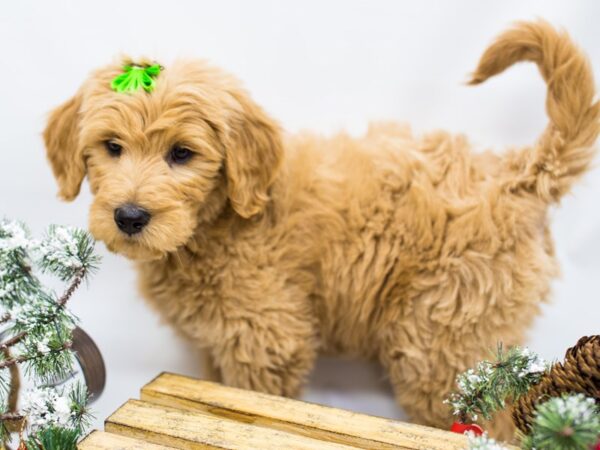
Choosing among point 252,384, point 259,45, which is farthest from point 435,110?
point 252,384

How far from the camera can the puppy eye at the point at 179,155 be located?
1.84m

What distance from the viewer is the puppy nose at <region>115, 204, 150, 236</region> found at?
171cm

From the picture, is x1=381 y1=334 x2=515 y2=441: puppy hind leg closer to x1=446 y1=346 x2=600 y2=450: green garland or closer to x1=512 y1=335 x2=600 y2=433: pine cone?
x1=446 y1=346 x2=600 y2=450: green garland

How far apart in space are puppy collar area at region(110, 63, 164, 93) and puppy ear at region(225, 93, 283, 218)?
0.77 feet

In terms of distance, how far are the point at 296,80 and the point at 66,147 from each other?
0.92 metres

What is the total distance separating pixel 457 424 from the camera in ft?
5.07

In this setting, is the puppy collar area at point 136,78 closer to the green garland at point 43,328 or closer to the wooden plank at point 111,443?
the green garland at point 43,328

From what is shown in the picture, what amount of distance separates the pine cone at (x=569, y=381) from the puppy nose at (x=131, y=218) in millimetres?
994

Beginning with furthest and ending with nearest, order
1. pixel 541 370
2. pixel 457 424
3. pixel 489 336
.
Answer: pixel 489 336, pixel 457 424, pixel 541 370

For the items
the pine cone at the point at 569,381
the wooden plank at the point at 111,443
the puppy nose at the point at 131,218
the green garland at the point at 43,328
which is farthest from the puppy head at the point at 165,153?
the pine cone at the point at 569,381

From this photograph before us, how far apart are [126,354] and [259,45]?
128cm

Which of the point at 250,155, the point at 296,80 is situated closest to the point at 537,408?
the point at 250,155

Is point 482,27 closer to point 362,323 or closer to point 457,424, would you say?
point 362,323

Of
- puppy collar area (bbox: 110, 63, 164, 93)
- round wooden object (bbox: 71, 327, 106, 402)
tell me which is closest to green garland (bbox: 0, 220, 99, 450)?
round wooden object (bbox: 71, 327, 106, 402)
